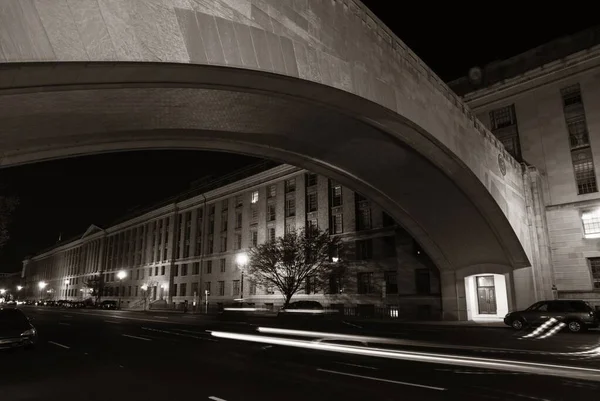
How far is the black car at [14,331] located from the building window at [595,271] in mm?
33344

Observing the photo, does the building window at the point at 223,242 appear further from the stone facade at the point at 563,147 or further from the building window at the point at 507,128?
the stone facade at the point at 563,147

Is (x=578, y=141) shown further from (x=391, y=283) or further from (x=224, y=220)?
→ (x=224, y=220)

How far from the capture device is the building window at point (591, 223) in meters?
29.2

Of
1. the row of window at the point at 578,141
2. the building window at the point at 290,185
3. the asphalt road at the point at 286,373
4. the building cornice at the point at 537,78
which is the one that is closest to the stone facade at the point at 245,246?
the building window at the point at 290,185

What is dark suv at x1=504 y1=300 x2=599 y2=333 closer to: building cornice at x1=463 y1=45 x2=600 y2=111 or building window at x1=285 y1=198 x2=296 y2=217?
building cornice at x1=463 y1=45 x2=600 y2=111

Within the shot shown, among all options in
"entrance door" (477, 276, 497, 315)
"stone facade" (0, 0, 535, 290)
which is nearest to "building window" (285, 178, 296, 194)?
"entrance door" (477, 276, 497, 315)

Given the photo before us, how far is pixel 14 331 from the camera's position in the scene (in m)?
14.8

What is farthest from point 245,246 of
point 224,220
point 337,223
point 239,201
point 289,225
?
point 337,223

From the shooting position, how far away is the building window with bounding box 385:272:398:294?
38531 millimetres

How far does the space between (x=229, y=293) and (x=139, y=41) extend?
5123 cm

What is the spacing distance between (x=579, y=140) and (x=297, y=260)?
83.6 ft

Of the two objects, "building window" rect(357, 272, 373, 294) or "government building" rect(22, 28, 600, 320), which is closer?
"government building" rect(22, 28, 600, 320)

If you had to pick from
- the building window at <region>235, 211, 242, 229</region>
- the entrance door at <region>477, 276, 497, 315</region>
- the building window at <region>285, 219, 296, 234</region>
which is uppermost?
the building window at <region>235, 211, 242, 229</region>

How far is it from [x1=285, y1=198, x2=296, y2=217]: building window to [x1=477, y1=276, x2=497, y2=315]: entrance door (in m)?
22.9
